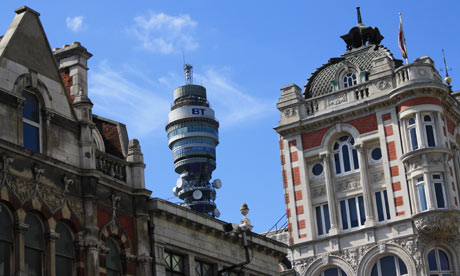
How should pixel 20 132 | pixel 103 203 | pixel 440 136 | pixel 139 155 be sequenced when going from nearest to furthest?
pixel 20 132
pixel 103 203
pixel 139 155
pixel 440 136

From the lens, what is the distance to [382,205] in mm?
63312

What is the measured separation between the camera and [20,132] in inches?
1304

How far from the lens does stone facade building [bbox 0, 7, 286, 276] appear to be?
32250 mm

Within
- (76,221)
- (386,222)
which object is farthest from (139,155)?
(386,222)

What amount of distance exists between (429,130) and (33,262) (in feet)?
117

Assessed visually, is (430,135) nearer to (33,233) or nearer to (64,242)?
(64,242)

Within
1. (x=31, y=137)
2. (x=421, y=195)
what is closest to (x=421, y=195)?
(x=421, y=195)

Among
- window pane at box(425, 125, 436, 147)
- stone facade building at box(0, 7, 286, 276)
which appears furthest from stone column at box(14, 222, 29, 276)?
window pane at box(425, 125, 436, 147)

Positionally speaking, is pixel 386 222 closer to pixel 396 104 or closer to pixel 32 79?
pixel 396 104

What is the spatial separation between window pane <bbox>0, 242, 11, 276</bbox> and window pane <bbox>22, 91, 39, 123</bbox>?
16.2 ft

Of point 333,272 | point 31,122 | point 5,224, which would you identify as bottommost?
point 5,224

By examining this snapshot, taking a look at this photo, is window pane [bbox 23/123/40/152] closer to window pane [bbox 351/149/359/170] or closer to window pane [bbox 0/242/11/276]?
window pane [bbox 0/242/11/276]

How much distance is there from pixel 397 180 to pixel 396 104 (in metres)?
4.91

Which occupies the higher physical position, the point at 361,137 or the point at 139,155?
the point at 361,137
